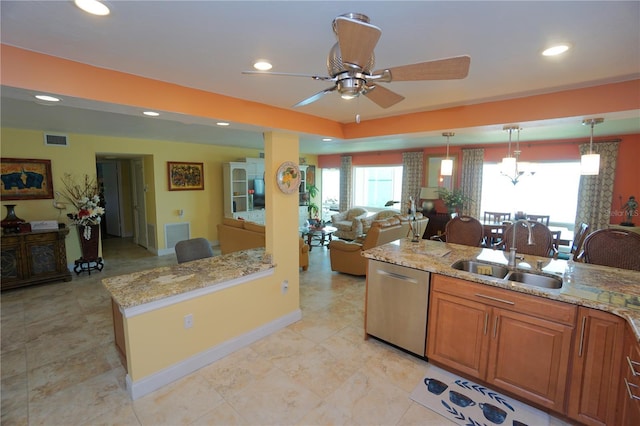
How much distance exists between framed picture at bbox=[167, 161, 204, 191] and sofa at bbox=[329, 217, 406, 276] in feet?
12.3

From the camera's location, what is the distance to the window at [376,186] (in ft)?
27.7

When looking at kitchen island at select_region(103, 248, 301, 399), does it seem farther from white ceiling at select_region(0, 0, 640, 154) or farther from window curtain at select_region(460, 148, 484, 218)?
window curtain at select_region(460, 148, 484, 218)

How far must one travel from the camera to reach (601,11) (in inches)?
53.2

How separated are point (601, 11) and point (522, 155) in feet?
19.6

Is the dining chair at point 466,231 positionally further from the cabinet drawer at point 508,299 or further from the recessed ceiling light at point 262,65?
the recessed ceiling light at point 262,65

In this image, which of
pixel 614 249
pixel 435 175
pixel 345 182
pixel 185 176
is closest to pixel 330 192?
pixel 345 182

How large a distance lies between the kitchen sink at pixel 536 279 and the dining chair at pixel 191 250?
10.3 ft

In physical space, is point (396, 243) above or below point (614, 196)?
below

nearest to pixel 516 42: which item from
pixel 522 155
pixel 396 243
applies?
pixel 396 243

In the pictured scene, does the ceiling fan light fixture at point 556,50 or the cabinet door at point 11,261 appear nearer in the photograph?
the ceiling fan light fixture at point 556,50

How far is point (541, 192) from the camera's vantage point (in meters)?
6.34

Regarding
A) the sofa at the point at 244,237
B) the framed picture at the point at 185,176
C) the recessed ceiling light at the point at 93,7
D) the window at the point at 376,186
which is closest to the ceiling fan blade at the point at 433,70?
the recessed ceiling light at the point at 93,7

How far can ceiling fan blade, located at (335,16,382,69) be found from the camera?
1.04 metres

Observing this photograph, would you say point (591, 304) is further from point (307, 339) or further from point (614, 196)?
point (614, 196)
